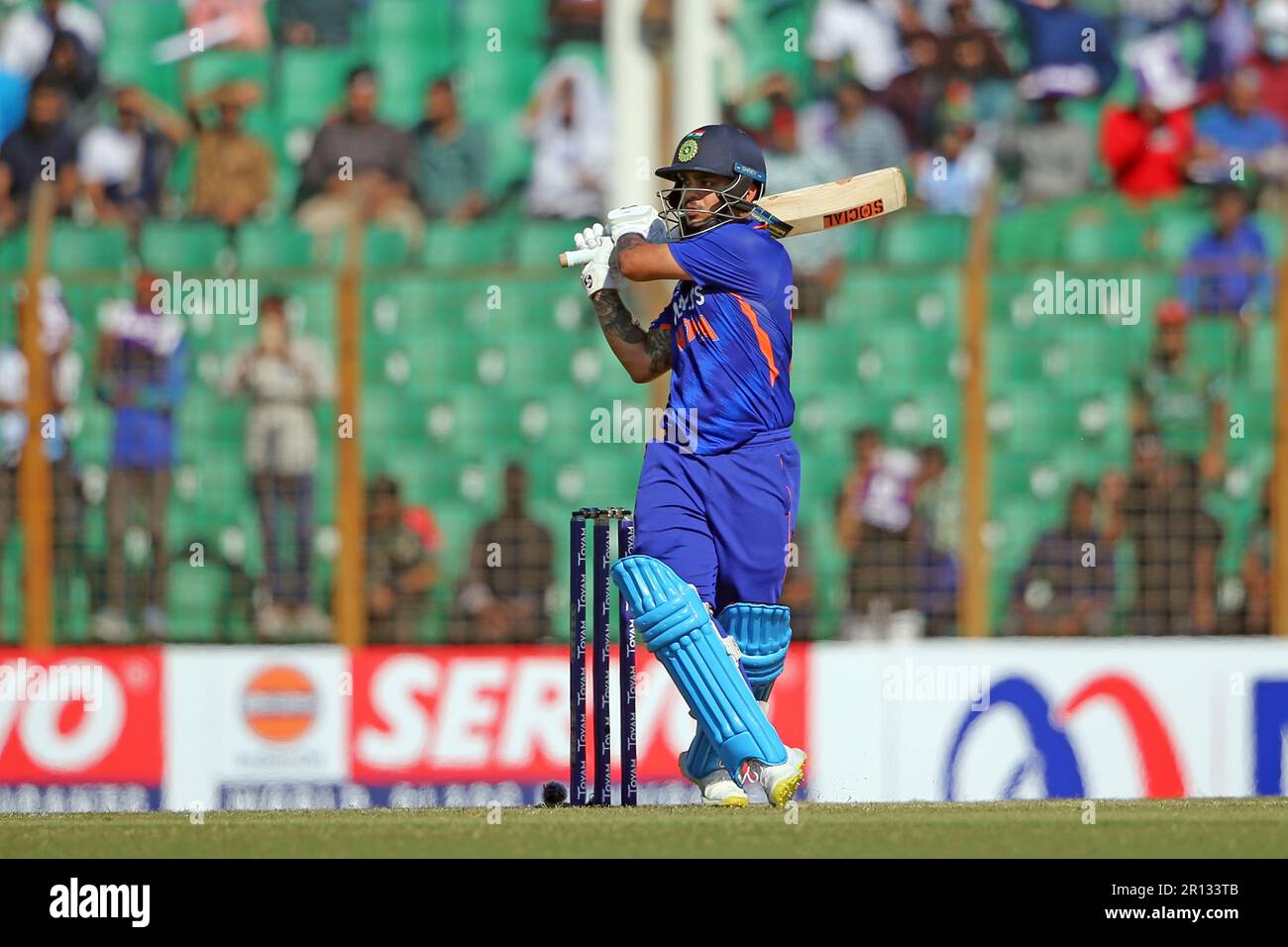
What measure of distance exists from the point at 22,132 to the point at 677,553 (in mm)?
7148

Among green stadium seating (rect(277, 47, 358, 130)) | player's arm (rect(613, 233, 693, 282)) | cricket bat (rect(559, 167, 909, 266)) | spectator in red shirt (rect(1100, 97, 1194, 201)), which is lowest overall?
player's arm (rect(613, 233, 693, 282))

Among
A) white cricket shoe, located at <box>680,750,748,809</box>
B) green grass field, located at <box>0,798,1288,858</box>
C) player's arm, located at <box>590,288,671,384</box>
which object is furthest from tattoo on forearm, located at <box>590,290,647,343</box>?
green grass field, located at <box>0,798,1288,858</box>

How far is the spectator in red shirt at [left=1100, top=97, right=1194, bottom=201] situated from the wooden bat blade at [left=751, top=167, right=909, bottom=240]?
5.43 m

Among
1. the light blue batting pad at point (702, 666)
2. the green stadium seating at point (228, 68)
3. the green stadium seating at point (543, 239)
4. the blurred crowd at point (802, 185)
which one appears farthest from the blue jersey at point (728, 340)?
the green stadium seating at point (228, 68)

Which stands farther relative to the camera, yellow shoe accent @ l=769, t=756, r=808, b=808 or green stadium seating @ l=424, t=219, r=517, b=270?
green stadium seating @ l=424, t=219, r=517, b=270

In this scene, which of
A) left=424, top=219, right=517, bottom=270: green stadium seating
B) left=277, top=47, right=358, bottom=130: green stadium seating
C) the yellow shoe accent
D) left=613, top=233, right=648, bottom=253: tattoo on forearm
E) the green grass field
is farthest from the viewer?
left=277, top=47, right=358, bottom=130: green stadium seating

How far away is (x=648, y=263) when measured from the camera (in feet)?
19.0

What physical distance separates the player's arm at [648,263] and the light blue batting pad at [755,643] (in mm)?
913

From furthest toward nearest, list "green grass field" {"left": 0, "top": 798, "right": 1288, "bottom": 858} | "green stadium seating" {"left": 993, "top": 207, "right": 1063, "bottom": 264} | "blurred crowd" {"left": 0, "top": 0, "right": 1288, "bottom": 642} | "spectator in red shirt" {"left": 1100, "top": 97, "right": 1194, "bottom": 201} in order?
"spectator in red shirt" {"left": 1100, "top": 97, "right": 1194, "bottom": 201} < "green stadium seating" {"left": 993, "top": 207, "right": 1063, "bottom": 264} < "blurred crowd" {"left": 0, "top": 0, "right": 1288, "bottom": 642} < "green grass field" {"left": 0, "top": 798, "right": 1288, "bottom": 858}

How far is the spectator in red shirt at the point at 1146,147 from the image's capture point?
446 inches

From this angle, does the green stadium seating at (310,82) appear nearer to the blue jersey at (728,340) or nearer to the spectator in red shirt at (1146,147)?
the spectator in red shirt at (1146,147)

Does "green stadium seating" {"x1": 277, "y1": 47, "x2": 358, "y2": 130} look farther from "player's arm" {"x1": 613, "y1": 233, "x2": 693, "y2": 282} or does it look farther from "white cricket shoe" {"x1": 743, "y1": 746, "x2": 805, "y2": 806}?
"white cricket shoe" {"x1": 743, "y1": 746, "x2": 805, "y2": 806}

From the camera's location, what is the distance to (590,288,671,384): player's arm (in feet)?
19.7

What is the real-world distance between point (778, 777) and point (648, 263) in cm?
138
